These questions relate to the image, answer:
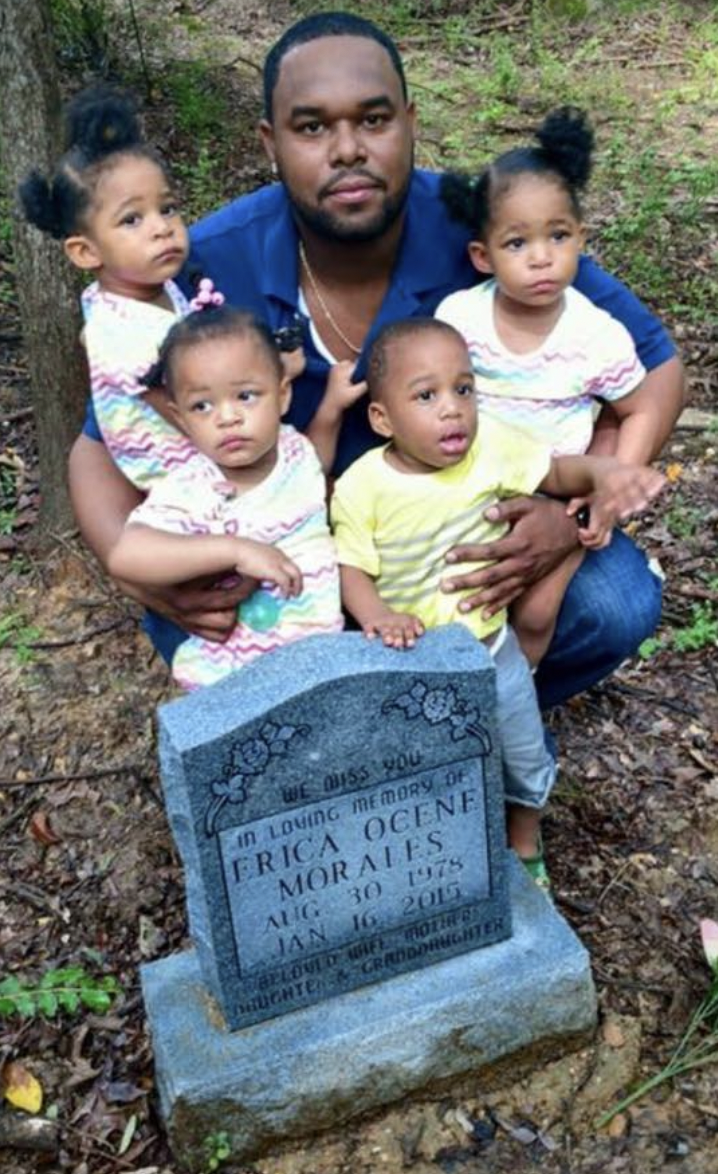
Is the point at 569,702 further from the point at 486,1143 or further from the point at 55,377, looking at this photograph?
the point at 55,377

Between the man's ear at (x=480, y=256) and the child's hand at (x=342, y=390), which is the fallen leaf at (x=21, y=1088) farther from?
the man's ear at (x=480, y=256)

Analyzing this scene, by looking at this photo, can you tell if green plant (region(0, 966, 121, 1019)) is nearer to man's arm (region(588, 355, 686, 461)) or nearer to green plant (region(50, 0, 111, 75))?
man's arm (region(588, 355, 686, 461))

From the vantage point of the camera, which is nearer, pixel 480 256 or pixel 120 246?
pixel 120 246

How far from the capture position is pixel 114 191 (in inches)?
108

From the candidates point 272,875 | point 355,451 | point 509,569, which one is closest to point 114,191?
point 355,451

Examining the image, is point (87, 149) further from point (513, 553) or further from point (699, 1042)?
point (699, 1042)

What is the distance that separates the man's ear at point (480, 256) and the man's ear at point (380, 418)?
18.9 inches

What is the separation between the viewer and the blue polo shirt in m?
3.17

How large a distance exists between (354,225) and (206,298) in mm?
387

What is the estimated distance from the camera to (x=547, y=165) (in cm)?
296

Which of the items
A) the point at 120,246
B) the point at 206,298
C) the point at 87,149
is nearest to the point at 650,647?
the point at 206,298

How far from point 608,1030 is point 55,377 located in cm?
295

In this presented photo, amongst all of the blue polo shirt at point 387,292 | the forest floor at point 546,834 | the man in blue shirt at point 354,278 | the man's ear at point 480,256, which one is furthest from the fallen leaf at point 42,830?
the man's ear at point 480,256

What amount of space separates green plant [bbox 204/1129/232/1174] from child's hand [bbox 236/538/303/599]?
1.22 m
